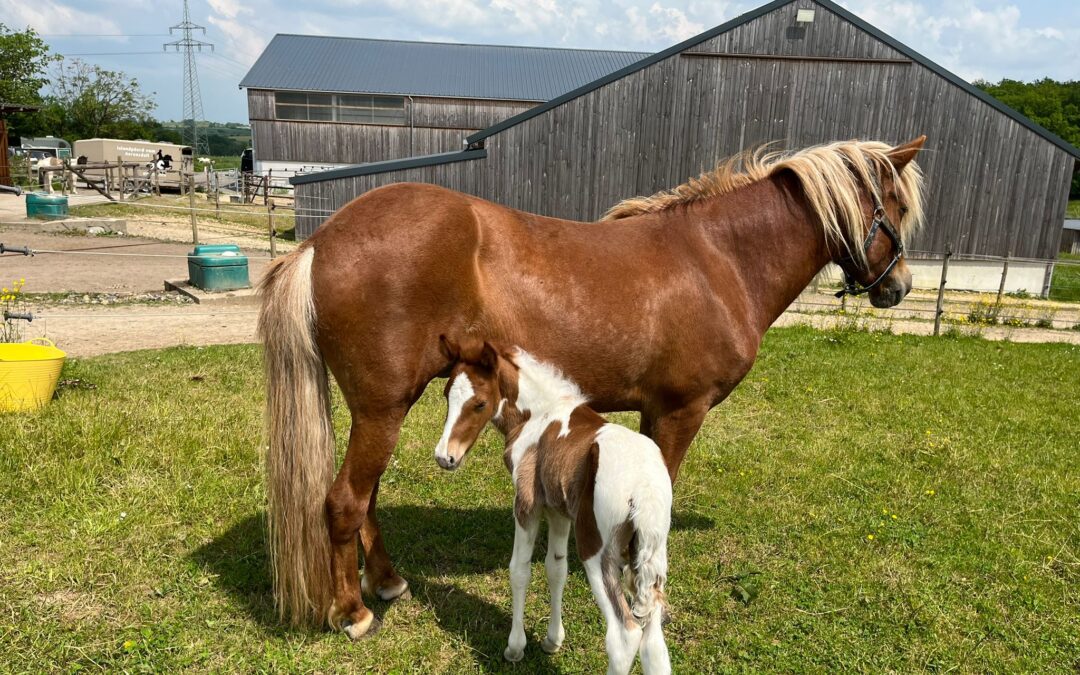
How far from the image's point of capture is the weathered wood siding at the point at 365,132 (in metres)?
30.4

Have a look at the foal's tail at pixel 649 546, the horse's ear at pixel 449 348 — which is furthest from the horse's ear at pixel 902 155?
the horse's ear at pixel 449 348

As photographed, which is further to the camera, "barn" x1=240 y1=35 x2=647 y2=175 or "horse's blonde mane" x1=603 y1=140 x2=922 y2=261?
"barn" x1=240 y1=35 x2=647 y2=175

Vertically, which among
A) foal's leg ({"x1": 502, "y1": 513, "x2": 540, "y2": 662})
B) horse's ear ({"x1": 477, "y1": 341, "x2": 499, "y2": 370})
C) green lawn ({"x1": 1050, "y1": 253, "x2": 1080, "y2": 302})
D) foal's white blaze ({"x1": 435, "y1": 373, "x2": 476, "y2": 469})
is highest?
horse's ear ({"x1": 477, "y1": 341, "x2": 499, "y2": 370})

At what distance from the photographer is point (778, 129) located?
55.3 ft

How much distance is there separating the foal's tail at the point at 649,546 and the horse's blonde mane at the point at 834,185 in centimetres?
189

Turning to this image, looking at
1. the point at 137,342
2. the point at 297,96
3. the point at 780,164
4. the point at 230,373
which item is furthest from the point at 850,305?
the point at 297,96

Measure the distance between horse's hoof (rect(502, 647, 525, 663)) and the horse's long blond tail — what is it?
0.93 meters

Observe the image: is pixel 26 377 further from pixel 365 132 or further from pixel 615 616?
pixel 365 132

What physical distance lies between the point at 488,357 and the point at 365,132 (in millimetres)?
30079

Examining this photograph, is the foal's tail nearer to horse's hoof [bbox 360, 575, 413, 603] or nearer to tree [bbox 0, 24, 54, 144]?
horse's hoof [bbox 360, 575, 413, 603]

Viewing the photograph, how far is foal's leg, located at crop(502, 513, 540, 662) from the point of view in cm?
299

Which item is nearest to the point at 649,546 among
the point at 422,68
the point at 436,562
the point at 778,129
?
the point at 436,562

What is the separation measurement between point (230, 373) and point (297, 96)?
27527 mm

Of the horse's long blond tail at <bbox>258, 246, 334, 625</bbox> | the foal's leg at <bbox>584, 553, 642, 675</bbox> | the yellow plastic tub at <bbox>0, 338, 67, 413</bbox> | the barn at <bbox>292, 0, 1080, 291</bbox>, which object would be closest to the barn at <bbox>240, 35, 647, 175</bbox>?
the barn at <bbox>292, 0, 1080, 291</bbox>
